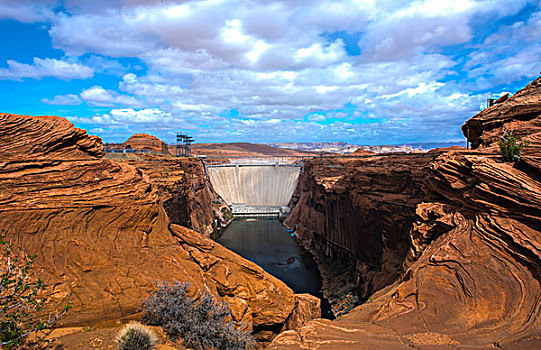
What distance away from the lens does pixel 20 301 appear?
23.6ft

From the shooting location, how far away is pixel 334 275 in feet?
110

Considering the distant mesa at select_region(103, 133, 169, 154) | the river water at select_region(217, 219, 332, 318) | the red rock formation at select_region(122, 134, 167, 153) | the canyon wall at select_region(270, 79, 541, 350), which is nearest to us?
the canyon wall at select_region(270, 79, 541, 350)

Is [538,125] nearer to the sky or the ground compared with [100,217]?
nearer to the sky

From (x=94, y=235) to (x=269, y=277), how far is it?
7.01 m

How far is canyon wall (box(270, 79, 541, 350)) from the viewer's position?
7695 millimetres

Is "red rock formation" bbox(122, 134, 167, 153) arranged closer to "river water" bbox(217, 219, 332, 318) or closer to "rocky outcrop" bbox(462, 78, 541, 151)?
"river water" bbox(217, 219, 332, 318)

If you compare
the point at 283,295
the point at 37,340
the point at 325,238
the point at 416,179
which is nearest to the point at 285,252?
the point at 325,238

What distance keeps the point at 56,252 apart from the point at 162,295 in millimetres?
3416

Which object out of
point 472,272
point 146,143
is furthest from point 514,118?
point 146,143

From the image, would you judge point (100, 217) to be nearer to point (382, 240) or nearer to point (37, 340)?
point (37, 340)

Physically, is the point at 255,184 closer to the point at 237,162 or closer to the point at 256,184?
the point at 256,184

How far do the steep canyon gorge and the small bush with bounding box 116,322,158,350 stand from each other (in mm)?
1974

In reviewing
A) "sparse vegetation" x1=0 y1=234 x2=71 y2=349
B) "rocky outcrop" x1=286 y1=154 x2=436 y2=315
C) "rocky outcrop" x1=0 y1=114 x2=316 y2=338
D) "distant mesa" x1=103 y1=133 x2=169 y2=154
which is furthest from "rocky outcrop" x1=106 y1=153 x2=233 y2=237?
"rocky outcrop" x1=286 y1=154 x2=436 y2=315

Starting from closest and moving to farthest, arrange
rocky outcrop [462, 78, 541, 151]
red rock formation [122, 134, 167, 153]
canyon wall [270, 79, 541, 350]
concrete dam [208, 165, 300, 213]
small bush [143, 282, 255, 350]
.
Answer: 1. canyon wall [270, 79, 541, 350]
2. small bush [143, 282, 255, 350]
3. rocky outcrop [462, 78, 541, 151]
4. red rock formation [122, 134, 167, 153]
5. concrete dam [208, 165, 300, 213]
